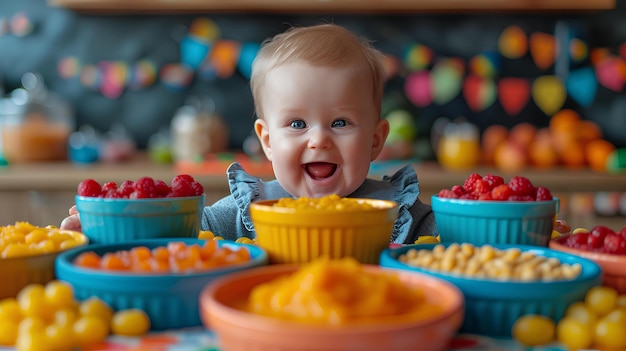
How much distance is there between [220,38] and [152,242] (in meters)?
2.52

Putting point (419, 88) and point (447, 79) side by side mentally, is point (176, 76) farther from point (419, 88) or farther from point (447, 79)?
point (447, 79)

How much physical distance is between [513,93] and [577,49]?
1.17 ft

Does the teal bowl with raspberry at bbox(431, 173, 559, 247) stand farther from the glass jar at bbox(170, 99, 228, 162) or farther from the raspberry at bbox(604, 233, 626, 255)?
the glass jar at bbox(170, 99, 228, 162)

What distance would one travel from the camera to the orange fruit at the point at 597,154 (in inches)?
111

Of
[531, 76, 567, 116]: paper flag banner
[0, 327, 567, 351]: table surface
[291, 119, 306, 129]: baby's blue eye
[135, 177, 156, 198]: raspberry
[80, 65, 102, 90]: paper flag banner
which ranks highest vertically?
[80, 65, 102, 90]: paper flag banner

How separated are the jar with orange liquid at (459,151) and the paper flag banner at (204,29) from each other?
1.26 m

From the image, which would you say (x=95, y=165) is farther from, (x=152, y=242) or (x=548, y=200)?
(x=548, y=200)

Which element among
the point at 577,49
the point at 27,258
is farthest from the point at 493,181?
the point at 577,49

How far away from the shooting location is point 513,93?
317 cm

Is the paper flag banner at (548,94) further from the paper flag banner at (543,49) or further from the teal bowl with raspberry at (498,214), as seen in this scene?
the teal bowl with raspberry at (498,214)

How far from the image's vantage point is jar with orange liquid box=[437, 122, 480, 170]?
2906 millimetres

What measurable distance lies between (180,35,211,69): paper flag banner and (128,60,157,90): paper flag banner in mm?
168

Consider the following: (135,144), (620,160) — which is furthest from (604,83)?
(135,144)

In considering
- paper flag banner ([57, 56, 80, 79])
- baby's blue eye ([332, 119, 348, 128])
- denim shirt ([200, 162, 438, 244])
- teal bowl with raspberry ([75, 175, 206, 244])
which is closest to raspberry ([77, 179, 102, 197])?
teal bowl with raspberry ([75, 175, 206, 244])
